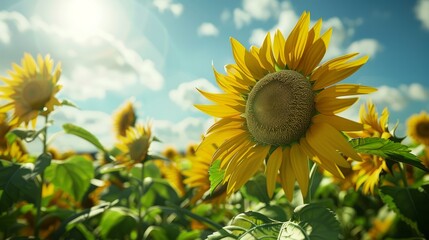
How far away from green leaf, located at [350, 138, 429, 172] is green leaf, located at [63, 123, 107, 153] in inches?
65.9

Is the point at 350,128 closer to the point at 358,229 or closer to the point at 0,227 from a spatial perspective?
the point at 0,227

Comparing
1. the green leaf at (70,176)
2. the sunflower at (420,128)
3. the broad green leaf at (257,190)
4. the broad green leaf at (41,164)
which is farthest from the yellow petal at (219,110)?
the sunflower at (420,128)

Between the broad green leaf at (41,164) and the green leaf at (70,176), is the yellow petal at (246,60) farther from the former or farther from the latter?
the green leaf at (70,176)

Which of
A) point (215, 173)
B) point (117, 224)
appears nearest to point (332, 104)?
point (215, 173)

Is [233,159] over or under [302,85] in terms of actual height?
under

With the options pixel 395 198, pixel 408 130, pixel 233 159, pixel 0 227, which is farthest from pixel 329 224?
pixel 408 130

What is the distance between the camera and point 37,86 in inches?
102

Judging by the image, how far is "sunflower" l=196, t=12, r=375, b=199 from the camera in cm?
124

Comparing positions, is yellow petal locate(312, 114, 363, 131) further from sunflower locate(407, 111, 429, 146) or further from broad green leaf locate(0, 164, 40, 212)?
sunflower locate(407, 111, 429, 146)

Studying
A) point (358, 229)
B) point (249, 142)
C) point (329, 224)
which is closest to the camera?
point (329, 224)

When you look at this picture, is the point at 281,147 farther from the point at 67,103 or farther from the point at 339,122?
the point at 67,103

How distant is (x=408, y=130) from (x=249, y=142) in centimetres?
391

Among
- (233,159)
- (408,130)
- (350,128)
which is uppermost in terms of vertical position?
(350,128)

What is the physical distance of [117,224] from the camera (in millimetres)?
2387
